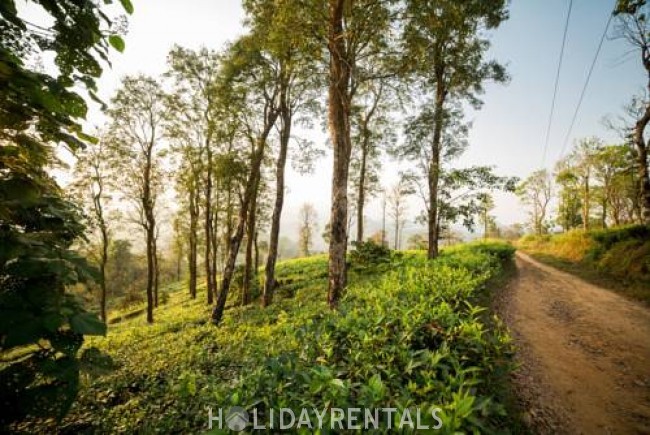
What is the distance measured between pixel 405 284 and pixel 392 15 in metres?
7.67

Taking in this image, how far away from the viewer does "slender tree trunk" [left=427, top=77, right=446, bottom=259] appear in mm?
13219

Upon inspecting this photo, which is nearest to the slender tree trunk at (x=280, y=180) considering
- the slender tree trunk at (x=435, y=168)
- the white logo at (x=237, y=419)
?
the slender tree trunk at (x=435, y=168)

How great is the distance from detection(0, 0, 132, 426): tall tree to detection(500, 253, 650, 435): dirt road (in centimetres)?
530

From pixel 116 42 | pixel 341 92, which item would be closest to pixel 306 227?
pixel 341 92

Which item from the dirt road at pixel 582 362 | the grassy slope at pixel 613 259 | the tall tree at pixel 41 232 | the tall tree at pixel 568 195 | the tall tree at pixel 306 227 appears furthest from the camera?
the tall tree at pixel 306 227

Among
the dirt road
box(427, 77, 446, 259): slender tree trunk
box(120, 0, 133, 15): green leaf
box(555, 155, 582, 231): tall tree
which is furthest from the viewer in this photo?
box(555, 155, 582, 231): tall tree

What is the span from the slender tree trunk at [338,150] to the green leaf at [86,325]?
22.2 ft

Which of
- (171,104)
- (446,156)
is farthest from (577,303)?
(171,104)

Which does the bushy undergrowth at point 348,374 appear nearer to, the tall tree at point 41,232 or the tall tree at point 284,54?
the tall tree at point 41,232

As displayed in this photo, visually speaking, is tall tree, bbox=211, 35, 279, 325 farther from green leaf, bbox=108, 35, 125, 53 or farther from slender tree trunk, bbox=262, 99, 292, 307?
green leaf, bbox=108, 35, 125, 53

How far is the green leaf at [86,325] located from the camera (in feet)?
4.43

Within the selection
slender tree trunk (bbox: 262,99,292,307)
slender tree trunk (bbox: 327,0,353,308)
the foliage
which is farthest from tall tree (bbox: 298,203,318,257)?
slender tree trunk (bbox: 327,0,353,308)

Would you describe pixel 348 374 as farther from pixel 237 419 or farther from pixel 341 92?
pixel 341 92

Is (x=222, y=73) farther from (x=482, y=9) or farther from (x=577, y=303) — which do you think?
(x=577, y=303)
